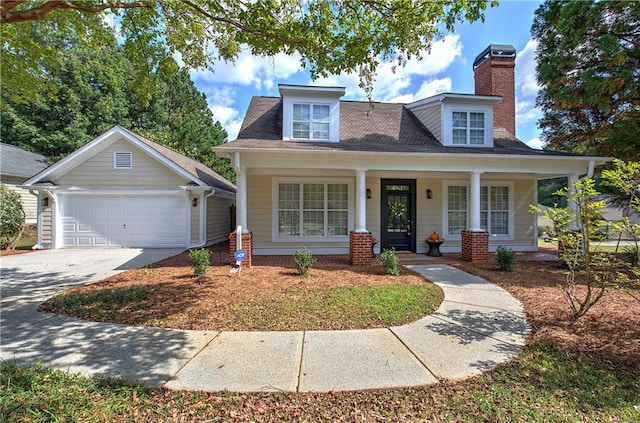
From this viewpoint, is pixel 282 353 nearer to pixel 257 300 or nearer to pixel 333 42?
pixel 257 300

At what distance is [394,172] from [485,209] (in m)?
4.04

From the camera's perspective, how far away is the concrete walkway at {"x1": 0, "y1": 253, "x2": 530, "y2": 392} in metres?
2.84

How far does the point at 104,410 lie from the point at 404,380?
104 inches

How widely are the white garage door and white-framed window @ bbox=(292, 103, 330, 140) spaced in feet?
18.4

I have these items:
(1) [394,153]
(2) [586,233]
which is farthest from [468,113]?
(2) [586,233]

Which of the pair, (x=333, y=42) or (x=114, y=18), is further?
(x=114, y=18)

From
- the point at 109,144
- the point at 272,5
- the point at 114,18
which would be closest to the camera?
the point at 272,5

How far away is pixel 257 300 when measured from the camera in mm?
4973

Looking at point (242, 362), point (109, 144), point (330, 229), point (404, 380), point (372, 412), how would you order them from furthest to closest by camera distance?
point (109, 144)
point (330, 229)
point (242, 362)
point (404, 380)
point (372, 412)

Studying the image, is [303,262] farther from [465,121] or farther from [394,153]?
[465,121]

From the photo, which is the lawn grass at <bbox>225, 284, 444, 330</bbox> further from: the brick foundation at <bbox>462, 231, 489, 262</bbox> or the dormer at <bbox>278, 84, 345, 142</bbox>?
the dormer at <bbox>278, 84, 345, 142</bbox>

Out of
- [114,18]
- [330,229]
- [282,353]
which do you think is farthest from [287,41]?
[330,229]

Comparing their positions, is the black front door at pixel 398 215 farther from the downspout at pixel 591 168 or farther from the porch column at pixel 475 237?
the downspout at pixel 591 168

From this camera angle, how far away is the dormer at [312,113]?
940 centimetres
